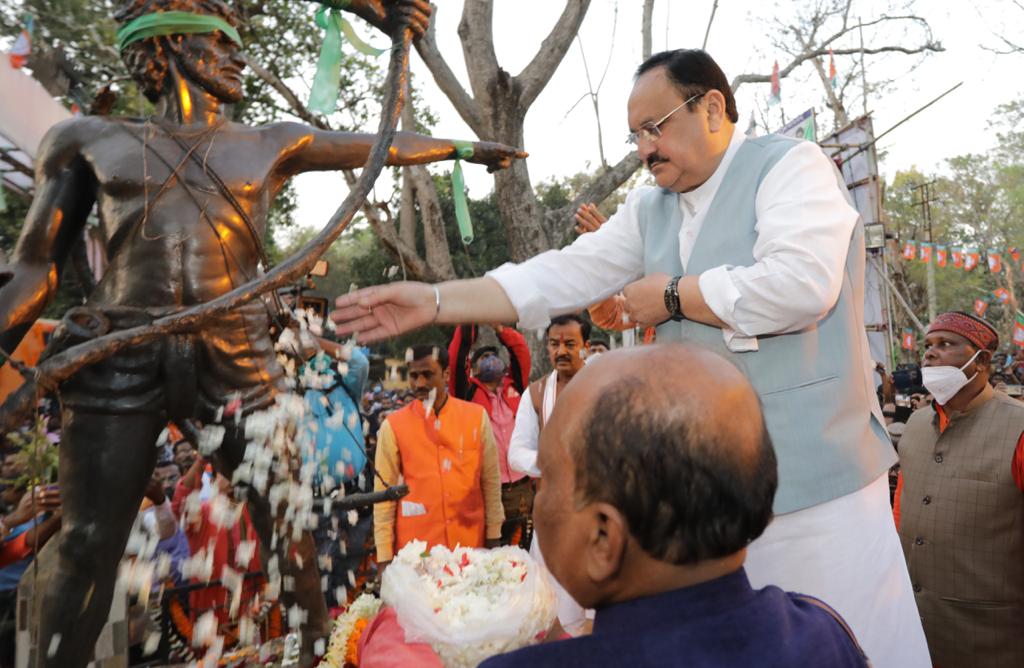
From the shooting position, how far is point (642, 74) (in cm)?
232

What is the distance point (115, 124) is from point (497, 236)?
64.1 feet

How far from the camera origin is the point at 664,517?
1080 mm

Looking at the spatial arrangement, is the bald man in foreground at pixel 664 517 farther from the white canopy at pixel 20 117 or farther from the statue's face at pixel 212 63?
the white canopy at pixel 20 117

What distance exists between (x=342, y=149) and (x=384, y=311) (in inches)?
43.3

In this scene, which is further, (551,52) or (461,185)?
(551,52)

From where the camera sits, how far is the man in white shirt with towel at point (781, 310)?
6.55 ft

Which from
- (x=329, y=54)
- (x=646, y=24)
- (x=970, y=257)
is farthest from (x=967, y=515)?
(x=970, y=257)

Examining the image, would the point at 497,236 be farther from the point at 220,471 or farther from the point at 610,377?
the point at 610,377

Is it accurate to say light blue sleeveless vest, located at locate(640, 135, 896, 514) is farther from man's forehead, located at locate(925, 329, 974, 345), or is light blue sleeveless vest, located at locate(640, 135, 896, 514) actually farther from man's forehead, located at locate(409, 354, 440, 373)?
man's forehead, located at locate(409, 354, 440, 373)

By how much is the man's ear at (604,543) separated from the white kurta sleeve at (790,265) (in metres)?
1.01

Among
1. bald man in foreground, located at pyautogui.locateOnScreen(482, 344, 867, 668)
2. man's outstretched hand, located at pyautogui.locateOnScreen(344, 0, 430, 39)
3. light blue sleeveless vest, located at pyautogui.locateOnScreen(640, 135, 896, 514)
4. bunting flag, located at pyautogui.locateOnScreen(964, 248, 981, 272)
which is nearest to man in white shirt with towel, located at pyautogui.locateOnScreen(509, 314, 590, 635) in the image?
man's outstretched hand, located at pyautogui.locateOnScreen(344, 0, 430, 39)

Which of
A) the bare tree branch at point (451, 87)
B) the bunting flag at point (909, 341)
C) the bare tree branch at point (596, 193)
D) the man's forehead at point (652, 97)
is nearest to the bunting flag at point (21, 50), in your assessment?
the bare tree branch at point (451, 87)

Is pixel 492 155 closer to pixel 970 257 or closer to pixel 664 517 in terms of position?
pixel 664 517

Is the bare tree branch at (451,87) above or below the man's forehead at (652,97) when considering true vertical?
above
